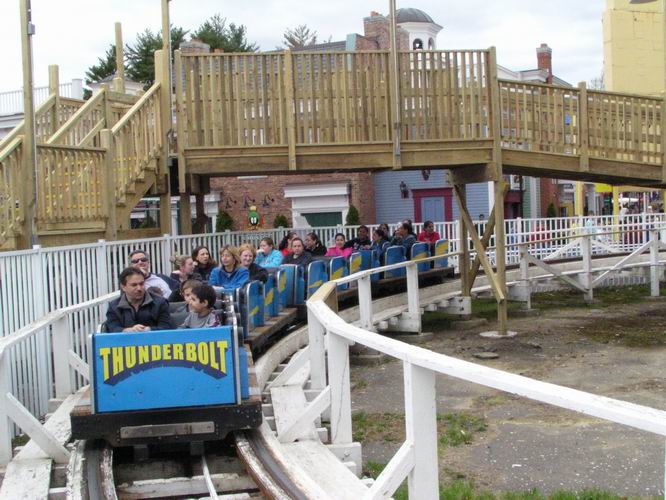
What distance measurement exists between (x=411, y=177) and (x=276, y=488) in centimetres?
2783

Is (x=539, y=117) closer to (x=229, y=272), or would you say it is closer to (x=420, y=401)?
(x=229, y=272)

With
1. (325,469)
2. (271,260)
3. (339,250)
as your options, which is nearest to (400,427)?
(325,469)

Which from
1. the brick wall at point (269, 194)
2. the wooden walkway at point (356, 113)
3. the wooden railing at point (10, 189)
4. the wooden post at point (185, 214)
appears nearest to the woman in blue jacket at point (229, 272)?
the wooden railing at point (10, 189)

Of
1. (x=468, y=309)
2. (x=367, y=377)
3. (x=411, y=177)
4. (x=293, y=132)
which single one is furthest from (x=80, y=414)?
(x=411, y=177)

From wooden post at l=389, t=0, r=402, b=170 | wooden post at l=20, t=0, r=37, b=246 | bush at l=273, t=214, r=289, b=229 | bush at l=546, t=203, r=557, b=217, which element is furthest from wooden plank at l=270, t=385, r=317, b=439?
Answer: bush at l=546, t=203, r=557, b=217

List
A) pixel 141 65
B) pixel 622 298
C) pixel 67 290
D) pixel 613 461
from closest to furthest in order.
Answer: pixel 613 461 → pixel 67 290 → pixel 622 298 → pixel 141 65

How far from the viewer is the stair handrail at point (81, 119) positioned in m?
13.2

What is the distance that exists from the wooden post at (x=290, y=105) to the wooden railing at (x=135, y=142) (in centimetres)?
198

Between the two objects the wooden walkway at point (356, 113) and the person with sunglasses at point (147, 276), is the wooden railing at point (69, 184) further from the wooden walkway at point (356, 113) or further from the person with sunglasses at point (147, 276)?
the wooden walkway at point (356, 113)

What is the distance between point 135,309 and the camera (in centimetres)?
736

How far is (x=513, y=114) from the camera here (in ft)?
50.4

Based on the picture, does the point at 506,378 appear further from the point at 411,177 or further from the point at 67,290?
the point at 411,177

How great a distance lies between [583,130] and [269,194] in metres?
18.3

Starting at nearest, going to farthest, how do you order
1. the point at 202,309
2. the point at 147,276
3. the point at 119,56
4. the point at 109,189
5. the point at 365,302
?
1. the point at 202,309
2. the point at 147,276
3. the point at 109,189
4. the point at 365,302
5. the point at 119,56
